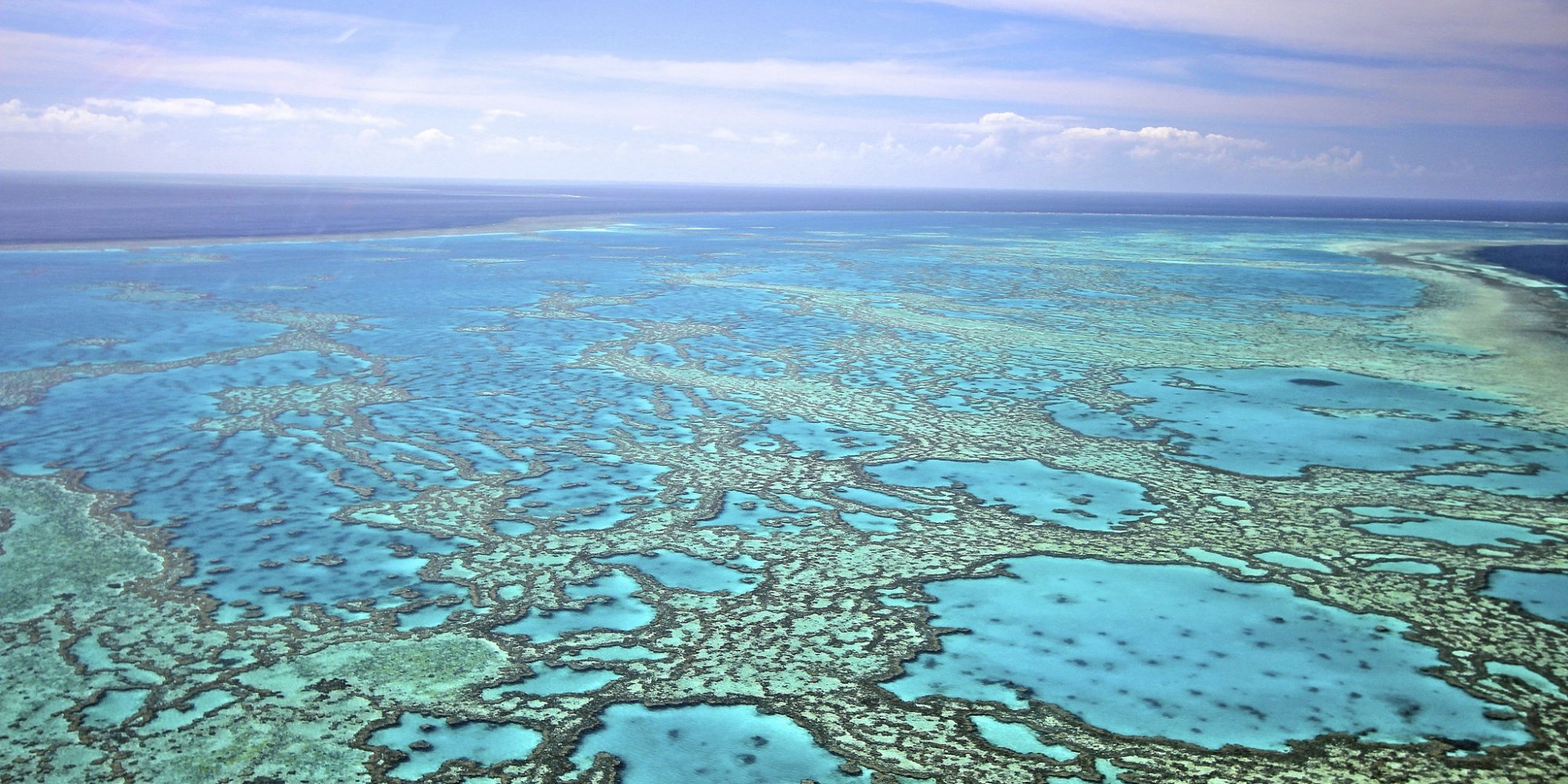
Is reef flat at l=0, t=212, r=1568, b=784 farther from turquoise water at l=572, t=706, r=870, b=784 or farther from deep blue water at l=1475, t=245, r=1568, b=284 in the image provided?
deep blue water at l=1475, t=245, r=1568, b=284

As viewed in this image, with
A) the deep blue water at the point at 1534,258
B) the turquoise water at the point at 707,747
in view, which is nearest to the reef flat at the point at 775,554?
the turquoise water at the point at 707,747

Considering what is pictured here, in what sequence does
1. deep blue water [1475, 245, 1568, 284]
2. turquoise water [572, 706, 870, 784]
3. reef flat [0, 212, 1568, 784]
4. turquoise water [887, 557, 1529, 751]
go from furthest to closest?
deep blue water [1475, 245, 1568, 284]
turquoise water [887, 557, 1529, 751]
reef flat [0, 212, 1568, 784]
turquoise water [572, 706, 870, 784]

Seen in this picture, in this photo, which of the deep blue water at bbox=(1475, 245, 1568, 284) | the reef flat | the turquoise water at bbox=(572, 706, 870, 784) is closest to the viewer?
the turquoise water at bbox=(572, 706, 870, 784)

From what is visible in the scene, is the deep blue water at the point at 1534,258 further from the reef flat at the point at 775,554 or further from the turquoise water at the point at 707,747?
the turquoise water at the point at 707,747

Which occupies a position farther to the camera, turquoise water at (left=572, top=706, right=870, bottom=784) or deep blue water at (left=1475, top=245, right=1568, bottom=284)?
deep blue water at (left=1475, top=245, right=1568, bottom=284)

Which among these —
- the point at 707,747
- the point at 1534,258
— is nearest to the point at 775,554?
the point at 707,747

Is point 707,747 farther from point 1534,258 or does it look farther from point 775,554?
point 1534,258

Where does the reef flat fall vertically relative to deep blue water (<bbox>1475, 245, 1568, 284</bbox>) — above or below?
below

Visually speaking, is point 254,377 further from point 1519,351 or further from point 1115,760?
point 1519,351

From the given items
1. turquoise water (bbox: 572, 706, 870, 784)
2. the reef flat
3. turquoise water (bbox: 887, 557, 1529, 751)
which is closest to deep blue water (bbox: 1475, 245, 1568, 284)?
the reef flat
